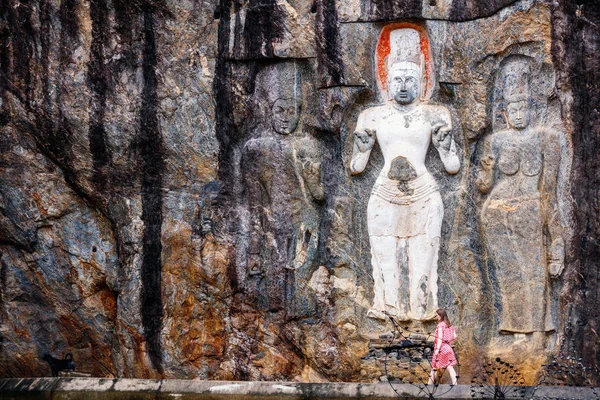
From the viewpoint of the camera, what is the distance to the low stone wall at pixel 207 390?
12.7 meters

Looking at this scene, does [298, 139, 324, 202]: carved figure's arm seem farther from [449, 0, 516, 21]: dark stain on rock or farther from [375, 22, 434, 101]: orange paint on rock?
[449, 0, 516, 21]: dark stain on rock

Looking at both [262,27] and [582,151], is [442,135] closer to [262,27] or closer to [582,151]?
[582,151]

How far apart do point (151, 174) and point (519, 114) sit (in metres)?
3.65

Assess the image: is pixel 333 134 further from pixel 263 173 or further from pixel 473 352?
pixel 473 352

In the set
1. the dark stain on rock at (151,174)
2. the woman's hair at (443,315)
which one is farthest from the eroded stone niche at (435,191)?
the dark stain on rock at (151,174)

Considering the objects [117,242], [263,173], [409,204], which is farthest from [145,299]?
[409,204]

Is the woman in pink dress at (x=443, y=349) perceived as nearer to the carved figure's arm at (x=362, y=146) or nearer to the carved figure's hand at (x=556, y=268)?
the carved figure's hand at (x=556, y=268)

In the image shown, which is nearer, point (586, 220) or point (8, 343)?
point (586, 220)

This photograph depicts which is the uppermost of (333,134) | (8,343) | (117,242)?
(333,134)

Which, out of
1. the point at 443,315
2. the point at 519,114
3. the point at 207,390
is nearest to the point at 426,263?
the point at 443,315

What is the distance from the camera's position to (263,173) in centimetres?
1450

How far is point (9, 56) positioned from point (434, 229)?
14.9 ft

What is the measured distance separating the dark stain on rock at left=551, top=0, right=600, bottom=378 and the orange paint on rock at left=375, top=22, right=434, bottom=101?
1.23 m

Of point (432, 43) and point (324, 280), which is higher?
point (432, 43)
